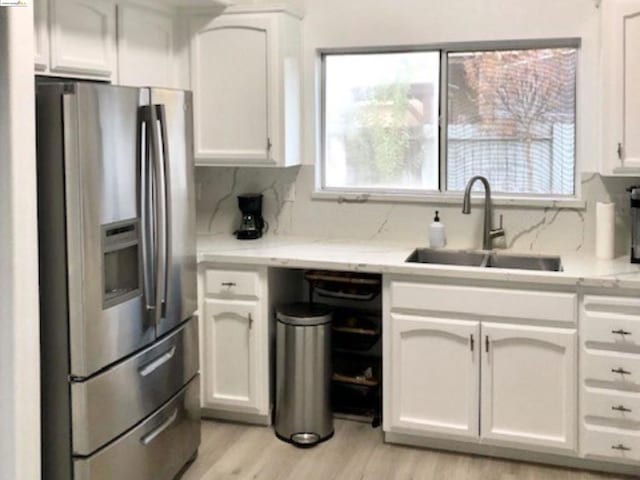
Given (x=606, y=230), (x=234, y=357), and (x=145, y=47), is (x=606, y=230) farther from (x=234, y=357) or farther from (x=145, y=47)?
(x=145, y=47)

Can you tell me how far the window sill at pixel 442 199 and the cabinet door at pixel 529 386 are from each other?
0.80 meters

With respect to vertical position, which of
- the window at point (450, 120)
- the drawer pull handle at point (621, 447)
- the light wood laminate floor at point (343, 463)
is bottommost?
the light wood laminate floor at point (343, 463)

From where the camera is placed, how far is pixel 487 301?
3146mm

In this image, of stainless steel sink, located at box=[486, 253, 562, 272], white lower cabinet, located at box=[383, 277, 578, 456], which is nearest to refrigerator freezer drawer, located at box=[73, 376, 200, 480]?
white lower cabinet, located at box=[383, 277, 578, 456]

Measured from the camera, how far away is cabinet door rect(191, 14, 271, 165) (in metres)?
3.71

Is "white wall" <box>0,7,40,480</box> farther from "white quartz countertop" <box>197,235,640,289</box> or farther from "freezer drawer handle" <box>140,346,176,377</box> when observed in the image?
"white quartz countertop" <box>197,235,640,289</box>

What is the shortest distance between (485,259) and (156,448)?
1.78 m

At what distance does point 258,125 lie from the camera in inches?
147

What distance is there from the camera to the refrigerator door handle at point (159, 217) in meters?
2.67

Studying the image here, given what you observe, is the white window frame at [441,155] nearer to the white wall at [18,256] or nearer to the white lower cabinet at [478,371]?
the white lower cabinet at [478,371]

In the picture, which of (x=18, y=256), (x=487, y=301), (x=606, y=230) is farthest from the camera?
(x=606, y=230)

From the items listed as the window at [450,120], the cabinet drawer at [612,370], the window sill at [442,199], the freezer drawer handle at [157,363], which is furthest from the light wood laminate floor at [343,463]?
the window at [450,120]

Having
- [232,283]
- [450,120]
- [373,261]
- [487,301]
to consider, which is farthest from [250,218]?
[487,301]

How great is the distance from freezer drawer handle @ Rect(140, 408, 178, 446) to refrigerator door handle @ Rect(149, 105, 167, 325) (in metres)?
0.43
